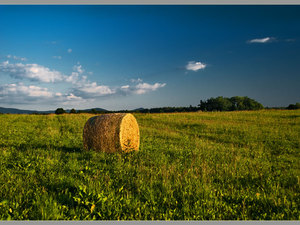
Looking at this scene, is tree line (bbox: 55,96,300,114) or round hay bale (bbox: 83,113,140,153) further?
tree line (bbox: 55,96,300,114)

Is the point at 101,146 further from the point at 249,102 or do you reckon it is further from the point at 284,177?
the point at 249,102

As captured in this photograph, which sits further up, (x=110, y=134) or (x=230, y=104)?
(x=230, y=104)

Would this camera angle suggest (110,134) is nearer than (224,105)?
Yes

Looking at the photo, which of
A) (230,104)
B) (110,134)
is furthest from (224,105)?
(110,134)

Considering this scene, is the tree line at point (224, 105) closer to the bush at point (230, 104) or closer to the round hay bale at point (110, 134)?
the bush at point (230, 104)

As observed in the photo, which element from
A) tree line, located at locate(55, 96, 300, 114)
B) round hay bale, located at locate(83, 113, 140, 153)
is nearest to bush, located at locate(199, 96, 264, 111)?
tree line, located at locate(55, 96, 300, 114)

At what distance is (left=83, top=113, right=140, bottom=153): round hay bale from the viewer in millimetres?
9691

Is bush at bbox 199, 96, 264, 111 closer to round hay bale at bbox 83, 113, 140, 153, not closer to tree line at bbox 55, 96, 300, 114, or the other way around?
tree line at bbox 55, 96, 300, 114

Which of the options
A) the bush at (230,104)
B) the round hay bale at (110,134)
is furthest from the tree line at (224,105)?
the round hay bale at (110,134)

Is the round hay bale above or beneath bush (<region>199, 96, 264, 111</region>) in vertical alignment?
beneath

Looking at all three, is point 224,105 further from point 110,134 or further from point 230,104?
point 110,134

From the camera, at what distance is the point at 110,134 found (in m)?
9.88

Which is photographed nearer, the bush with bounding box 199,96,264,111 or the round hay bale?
the round hay bale

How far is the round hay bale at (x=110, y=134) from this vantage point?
31.8 feet
